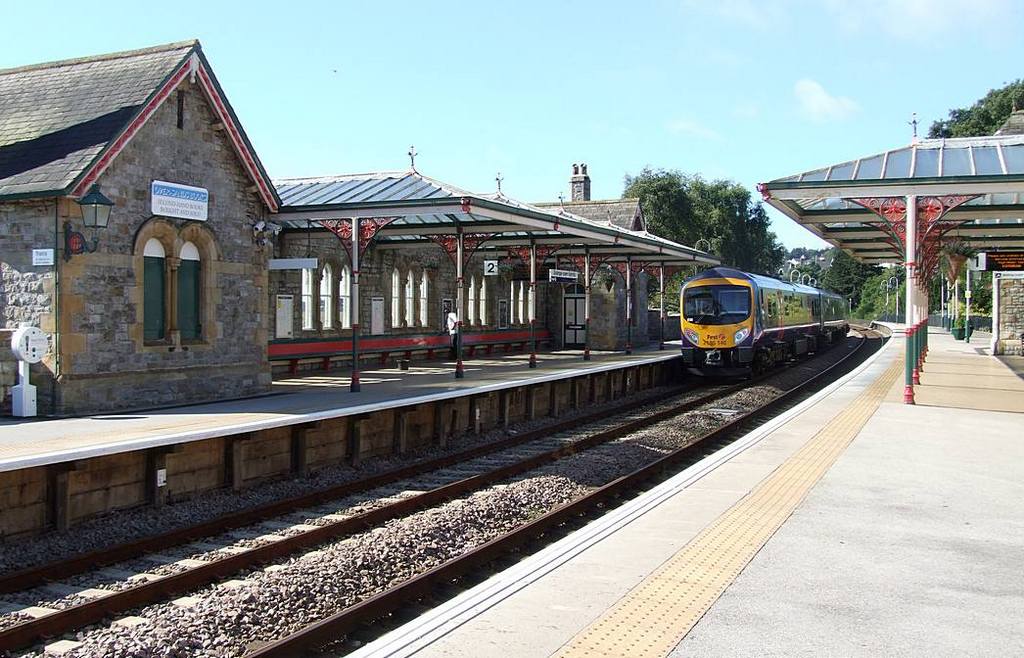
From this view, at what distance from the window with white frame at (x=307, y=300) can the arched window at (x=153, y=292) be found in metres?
7.59

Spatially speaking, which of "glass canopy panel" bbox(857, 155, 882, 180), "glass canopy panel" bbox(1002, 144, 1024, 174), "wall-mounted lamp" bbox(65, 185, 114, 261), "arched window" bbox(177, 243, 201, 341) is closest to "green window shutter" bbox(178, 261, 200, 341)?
"arched window" bbox(177, 243, 201, 341)

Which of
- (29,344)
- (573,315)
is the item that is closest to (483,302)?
(573,315)

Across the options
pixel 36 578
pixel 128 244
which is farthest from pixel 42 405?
pixel 36 578

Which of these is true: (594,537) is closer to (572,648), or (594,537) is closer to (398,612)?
(398,612)

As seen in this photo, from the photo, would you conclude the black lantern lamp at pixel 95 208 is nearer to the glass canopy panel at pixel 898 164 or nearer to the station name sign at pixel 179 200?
the station name sign at pixel 179 200

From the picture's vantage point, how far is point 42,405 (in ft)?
39.8

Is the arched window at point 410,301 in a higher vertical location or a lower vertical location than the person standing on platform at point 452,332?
higher

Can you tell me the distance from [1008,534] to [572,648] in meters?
4.56

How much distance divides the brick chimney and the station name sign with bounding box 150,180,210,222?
30.2 metres

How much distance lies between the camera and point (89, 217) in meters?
12.0

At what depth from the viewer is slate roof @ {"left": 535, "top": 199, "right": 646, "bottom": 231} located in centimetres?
3734

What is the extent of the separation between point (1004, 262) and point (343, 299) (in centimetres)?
1655

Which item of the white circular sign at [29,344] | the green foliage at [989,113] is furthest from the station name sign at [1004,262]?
the green foliage at [989,113]

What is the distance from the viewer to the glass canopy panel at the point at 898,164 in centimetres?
1716
